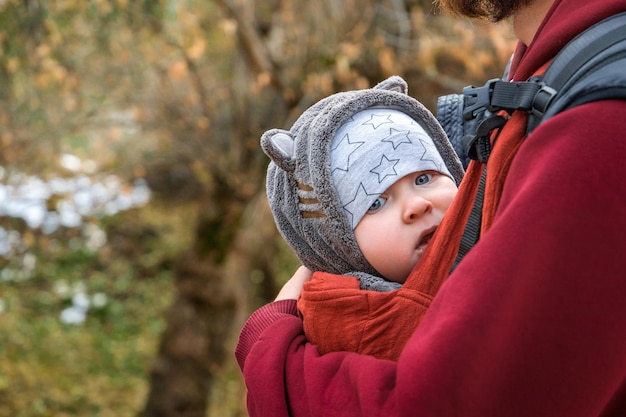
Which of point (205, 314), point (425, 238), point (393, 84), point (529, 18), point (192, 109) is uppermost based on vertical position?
point (529, 18)

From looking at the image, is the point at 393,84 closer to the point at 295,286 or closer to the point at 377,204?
the point at 377,204

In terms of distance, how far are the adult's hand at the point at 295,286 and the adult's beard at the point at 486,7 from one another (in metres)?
0.63

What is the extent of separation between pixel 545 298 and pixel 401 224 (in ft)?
1.68

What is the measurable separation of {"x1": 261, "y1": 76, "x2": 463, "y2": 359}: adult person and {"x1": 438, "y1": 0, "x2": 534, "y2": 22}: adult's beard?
0.28 m

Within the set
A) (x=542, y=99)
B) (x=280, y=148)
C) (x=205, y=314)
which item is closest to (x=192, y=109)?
(x=205, y=314)

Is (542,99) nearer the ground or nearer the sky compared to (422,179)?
nearer the sky

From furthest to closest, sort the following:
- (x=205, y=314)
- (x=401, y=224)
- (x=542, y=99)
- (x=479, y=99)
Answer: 1. (x=205, y=314)
2. (x=401, y=224)
3. (x=479, y=99)
4. (x=542, y=99)

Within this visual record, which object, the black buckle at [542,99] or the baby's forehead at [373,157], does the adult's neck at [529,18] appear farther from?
the baby's forehead at [373,157]

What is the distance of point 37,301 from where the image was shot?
9.32 metres

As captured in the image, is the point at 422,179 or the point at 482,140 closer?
the point at 482,140

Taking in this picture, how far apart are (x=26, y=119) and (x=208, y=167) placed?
1.65 meters

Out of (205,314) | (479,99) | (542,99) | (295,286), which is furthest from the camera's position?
(205,314)

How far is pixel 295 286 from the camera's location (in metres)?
1.70

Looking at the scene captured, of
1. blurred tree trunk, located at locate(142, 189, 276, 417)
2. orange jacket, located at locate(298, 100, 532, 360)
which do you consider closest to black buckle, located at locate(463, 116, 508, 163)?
orange jacket, located at locate(298, 100, 532, 360)
